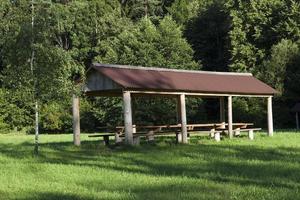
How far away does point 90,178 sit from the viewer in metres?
12.8

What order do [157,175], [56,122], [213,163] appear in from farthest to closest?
[56,122], [213,163], [157,175]

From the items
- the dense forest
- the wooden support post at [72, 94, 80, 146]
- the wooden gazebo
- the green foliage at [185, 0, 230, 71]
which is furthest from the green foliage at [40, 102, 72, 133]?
the wooden support post at [72, 94, 80, 146]

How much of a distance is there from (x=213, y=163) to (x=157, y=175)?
9.18 ft

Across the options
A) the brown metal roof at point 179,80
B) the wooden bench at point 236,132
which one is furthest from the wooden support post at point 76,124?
the wooden bench at point 236,132

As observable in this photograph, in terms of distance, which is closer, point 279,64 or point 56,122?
point 279,64

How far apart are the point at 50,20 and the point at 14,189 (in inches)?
404

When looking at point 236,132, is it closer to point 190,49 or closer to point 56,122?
point 190,49

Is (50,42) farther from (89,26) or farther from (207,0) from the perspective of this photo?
(207,0)

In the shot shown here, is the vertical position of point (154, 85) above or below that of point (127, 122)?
above

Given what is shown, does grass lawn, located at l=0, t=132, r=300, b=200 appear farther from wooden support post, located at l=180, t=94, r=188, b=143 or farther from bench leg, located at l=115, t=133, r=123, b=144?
bench leg, located at l=115, t=133, r=123, b=144

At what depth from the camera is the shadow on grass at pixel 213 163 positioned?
12.4 metres

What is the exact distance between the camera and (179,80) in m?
26.3

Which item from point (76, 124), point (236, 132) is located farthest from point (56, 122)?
point (76, 124)

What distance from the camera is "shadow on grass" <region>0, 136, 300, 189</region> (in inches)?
488
